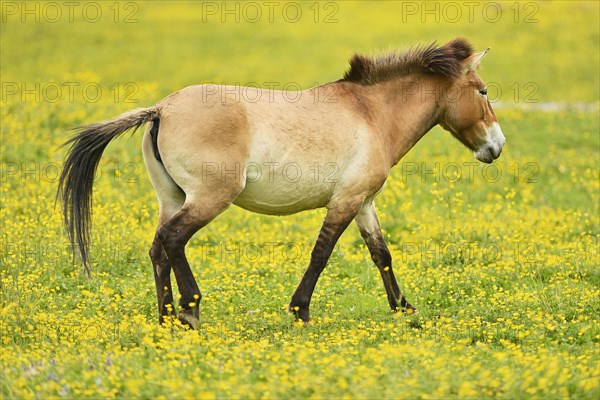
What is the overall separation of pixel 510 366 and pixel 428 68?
3.68 metres

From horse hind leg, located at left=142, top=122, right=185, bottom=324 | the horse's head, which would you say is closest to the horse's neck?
the horse's head

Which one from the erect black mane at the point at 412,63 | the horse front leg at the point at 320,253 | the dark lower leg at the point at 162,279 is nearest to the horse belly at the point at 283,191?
the horse front leg at the point at 320,253

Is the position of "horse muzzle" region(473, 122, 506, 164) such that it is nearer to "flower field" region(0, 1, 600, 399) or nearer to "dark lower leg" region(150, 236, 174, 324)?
"flower field" region(0, 1, 600, 399)

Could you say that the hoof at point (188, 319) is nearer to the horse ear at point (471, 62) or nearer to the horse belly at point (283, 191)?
the horse belly at point (283, 191)

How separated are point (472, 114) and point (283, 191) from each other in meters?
2.39

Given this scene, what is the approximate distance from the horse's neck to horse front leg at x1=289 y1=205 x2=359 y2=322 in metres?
0.93

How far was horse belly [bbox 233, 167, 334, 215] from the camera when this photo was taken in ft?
26.2

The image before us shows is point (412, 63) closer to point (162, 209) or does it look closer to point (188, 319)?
point (162, 209)

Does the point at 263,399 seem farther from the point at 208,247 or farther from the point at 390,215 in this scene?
the point at 390,215

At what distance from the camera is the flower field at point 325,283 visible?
6020 millimetres

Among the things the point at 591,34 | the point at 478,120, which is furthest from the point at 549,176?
the point at 591,34

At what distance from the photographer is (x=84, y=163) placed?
7.82 metres

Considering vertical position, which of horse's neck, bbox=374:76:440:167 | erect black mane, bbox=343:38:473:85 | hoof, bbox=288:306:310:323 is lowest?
hoof, bbox=288:306:310:323

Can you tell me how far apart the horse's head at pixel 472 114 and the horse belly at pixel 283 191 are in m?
1.77
